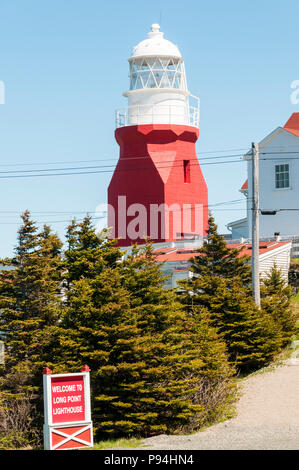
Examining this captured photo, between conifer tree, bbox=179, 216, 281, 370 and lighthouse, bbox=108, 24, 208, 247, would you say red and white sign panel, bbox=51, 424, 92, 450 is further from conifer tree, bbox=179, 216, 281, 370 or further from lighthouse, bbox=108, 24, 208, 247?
lighthouse, bbox=108, 24, 208, 247

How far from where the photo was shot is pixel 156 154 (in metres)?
44.7

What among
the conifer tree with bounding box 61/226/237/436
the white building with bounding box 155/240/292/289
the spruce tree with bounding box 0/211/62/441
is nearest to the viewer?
the conifer tree with bounding box 61/226/237/436

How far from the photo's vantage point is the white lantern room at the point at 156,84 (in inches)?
1758

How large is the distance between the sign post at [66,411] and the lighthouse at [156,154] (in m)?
23.5

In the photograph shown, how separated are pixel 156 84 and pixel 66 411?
89.7 ft

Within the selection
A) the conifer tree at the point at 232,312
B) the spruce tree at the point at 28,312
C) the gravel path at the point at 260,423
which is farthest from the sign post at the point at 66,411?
the conifer tree at the point at 232,312

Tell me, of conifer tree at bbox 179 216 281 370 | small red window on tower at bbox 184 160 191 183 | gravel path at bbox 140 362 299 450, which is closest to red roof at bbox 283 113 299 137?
small red window on tower at bbox 184 160 191 183

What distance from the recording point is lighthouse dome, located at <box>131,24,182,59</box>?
1759 inches

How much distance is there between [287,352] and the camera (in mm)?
30344

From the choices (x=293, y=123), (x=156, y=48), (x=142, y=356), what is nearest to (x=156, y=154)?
(x=156, y=48)

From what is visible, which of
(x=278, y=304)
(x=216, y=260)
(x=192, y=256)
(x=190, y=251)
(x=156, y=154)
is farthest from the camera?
(x=156, y=154)

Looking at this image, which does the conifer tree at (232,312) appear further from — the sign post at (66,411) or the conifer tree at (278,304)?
the sign post at (66,411)

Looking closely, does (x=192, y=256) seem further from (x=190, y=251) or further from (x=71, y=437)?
(x=71, y=437)

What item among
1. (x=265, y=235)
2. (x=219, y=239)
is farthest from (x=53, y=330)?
(x=265, y=235)
